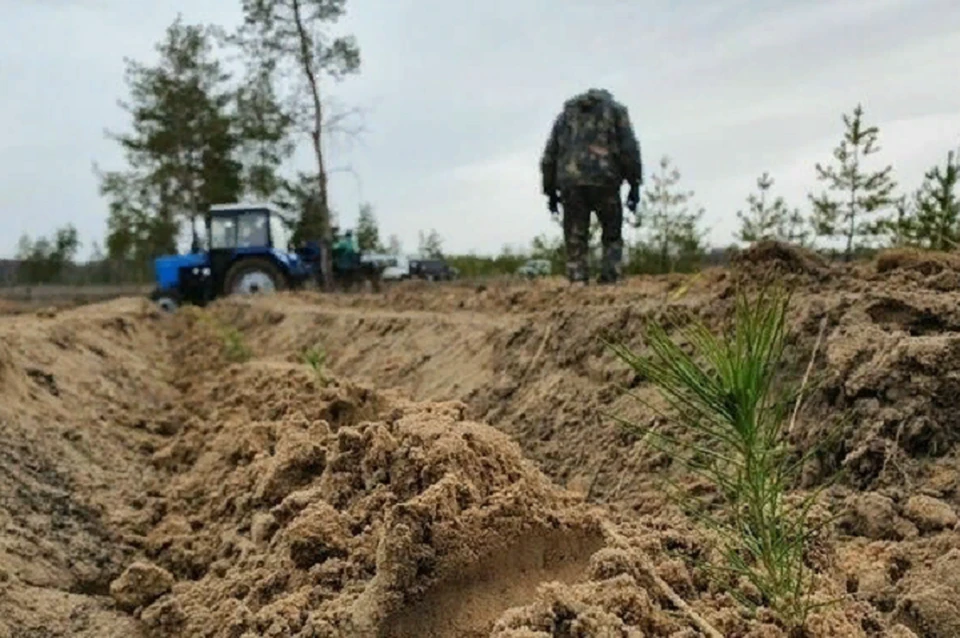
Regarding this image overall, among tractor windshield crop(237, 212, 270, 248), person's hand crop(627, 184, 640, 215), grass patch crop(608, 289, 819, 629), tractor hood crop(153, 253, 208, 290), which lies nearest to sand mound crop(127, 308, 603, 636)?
grass patch crop(608, 289, 819, 629)

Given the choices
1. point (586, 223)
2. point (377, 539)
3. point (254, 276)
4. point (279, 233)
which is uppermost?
point (279, 233)

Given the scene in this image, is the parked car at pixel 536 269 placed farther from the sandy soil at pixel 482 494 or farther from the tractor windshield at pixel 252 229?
the sandy soil at pixel 482 494

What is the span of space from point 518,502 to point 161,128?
4157cm

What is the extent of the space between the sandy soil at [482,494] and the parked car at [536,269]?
12502 millimetres

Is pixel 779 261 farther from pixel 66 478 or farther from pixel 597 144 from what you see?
pixel 597 144

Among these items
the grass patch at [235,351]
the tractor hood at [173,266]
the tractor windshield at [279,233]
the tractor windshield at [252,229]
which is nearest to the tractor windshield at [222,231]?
the tractor windshield at [252,229]

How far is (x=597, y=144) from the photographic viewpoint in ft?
39.0

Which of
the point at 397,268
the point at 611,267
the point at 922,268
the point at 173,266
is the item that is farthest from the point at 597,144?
the point at 397,268

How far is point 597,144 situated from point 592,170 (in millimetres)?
268

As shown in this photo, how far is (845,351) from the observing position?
4.23 m

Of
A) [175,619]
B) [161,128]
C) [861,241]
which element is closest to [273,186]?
[161,128]

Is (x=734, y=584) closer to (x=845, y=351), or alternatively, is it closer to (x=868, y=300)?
(x=845, y=351)

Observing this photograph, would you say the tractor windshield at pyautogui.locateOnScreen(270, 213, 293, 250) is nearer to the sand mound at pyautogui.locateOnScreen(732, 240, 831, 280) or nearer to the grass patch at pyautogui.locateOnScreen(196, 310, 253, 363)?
the grass patch at pyautogui.locateOnScreen(196, 310, 253, 363)

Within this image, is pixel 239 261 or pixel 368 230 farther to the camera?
pixel 368 230
